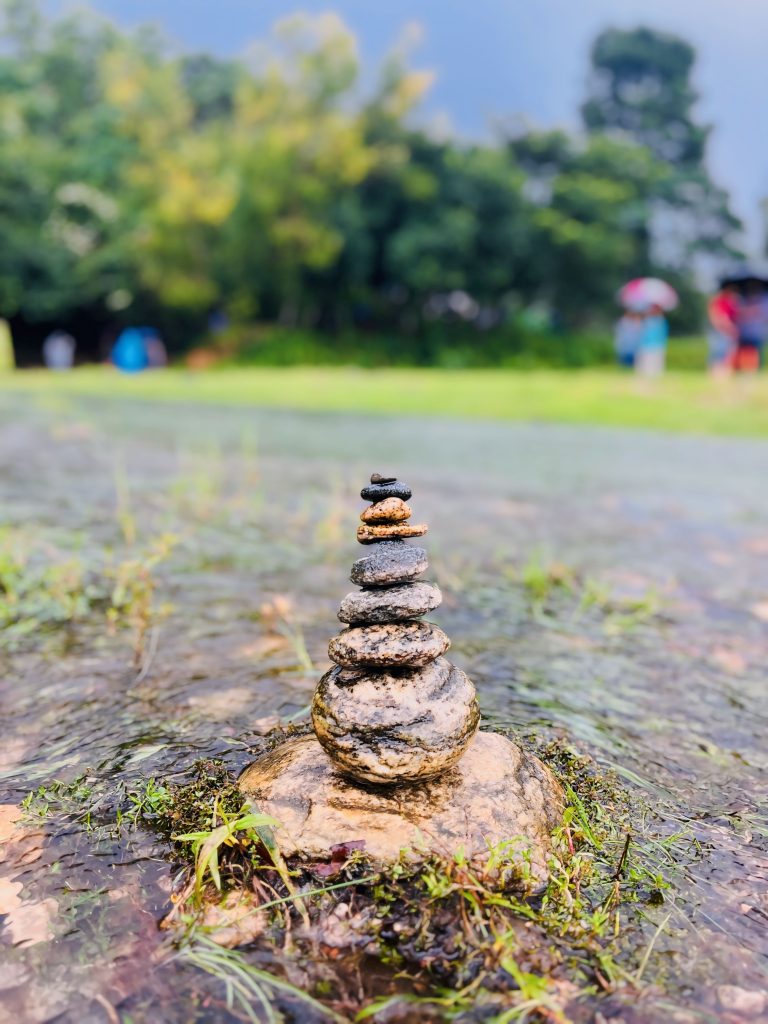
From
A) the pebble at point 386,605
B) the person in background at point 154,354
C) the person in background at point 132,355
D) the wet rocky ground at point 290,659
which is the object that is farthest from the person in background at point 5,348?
the pebble at point 386,605

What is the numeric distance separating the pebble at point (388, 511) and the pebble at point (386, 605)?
188 mm

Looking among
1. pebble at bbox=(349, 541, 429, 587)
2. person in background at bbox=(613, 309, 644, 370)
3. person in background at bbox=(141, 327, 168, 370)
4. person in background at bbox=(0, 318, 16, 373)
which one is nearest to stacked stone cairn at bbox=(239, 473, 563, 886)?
pebble at bbox=(349, 541, 429, 587)

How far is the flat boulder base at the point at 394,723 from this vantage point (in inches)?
76.4

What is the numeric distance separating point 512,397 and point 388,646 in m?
13.7

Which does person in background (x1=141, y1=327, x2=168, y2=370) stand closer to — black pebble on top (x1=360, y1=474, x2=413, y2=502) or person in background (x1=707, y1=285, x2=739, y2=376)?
person in background (x1=707, y1=285, x2=739, y2=376)

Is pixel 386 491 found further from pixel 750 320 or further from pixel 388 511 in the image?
pixel 750 320

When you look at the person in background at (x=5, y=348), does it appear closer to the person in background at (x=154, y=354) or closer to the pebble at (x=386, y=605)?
the person in background at (x=154, y=354)

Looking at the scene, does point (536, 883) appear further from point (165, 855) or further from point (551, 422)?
point (551, 422)

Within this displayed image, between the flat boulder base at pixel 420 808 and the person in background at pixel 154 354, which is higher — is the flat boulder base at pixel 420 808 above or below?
below

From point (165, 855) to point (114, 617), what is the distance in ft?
5.37

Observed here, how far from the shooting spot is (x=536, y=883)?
1.84 m

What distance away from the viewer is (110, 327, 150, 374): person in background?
3288 cm

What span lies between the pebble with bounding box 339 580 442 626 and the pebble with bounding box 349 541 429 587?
3 cm

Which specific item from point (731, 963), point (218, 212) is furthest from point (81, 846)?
point (218, 212)
